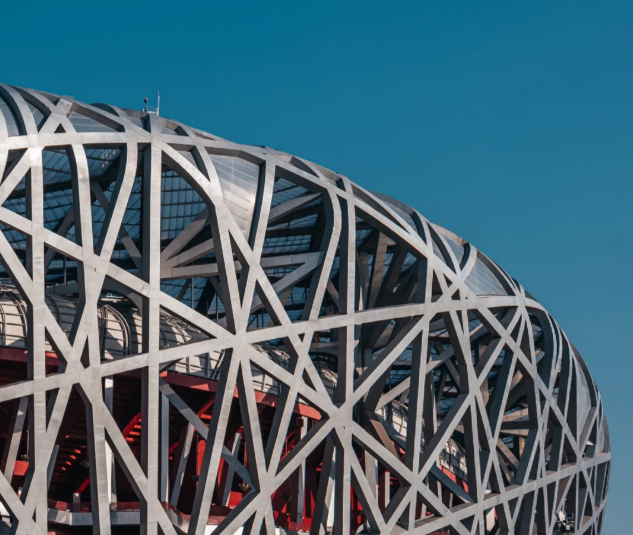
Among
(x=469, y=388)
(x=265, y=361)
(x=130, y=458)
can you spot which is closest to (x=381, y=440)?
(x=469, y=388)

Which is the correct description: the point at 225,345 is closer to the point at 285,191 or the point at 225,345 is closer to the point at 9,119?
the point at 9,119

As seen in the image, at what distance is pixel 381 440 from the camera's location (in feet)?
143

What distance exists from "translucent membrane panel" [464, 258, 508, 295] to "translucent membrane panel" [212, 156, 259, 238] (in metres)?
12.1

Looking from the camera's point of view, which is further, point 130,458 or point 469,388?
point 469,388

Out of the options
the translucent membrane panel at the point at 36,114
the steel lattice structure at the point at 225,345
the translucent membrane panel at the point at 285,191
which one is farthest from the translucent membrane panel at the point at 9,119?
the translucent membrane panel at the point at 285,191

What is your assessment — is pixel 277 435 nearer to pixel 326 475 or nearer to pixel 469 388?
pixel 326 475

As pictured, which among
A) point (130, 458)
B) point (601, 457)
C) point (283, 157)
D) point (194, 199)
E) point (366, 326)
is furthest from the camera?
point (601, 457)

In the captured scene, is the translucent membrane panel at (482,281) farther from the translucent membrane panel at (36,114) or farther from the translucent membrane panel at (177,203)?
the translucent membrane panel at (36,114)

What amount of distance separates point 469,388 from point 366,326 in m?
6.16

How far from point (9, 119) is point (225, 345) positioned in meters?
9.54

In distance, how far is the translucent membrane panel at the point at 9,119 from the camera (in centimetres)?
3173

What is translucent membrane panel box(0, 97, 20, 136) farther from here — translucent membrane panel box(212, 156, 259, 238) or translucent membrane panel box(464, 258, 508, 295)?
translucent membrane panel box(464, 258, 508, 295)

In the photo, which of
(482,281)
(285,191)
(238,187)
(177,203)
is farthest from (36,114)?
(482,281)

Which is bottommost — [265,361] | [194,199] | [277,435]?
[277,435]
